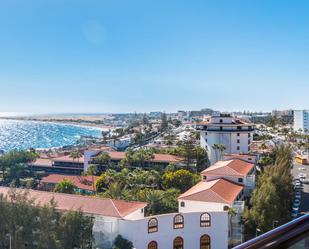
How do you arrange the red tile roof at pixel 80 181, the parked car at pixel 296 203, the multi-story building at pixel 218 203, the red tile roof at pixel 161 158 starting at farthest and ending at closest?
the red tile roof at pixel 161 158
the red tile roof at pixel 80 181
the parked car at pixel 296 203
the multi-story building at pixel 218 203

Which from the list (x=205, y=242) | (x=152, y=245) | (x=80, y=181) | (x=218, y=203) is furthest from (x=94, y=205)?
(x=80, y=181)

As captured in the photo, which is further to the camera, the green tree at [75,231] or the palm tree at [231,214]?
the palm tree at [231,214]

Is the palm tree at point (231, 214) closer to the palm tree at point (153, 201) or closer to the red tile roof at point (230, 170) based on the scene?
the palm tree at point (153, 201)

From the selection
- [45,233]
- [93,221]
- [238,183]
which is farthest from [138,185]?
[45,233]

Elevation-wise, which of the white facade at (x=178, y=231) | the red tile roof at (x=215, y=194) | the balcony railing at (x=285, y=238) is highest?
the balcony railing at (x=285, y=238)

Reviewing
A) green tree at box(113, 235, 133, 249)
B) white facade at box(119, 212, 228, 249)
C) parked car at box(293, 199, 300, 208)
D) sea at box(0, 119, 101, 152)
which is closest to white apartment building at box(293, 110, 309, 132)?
sea at box(0, 119, 101, 152)

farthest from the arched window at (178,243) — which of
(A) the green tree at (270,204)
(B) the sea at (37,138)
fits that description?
(B) the sea at (37,138)
